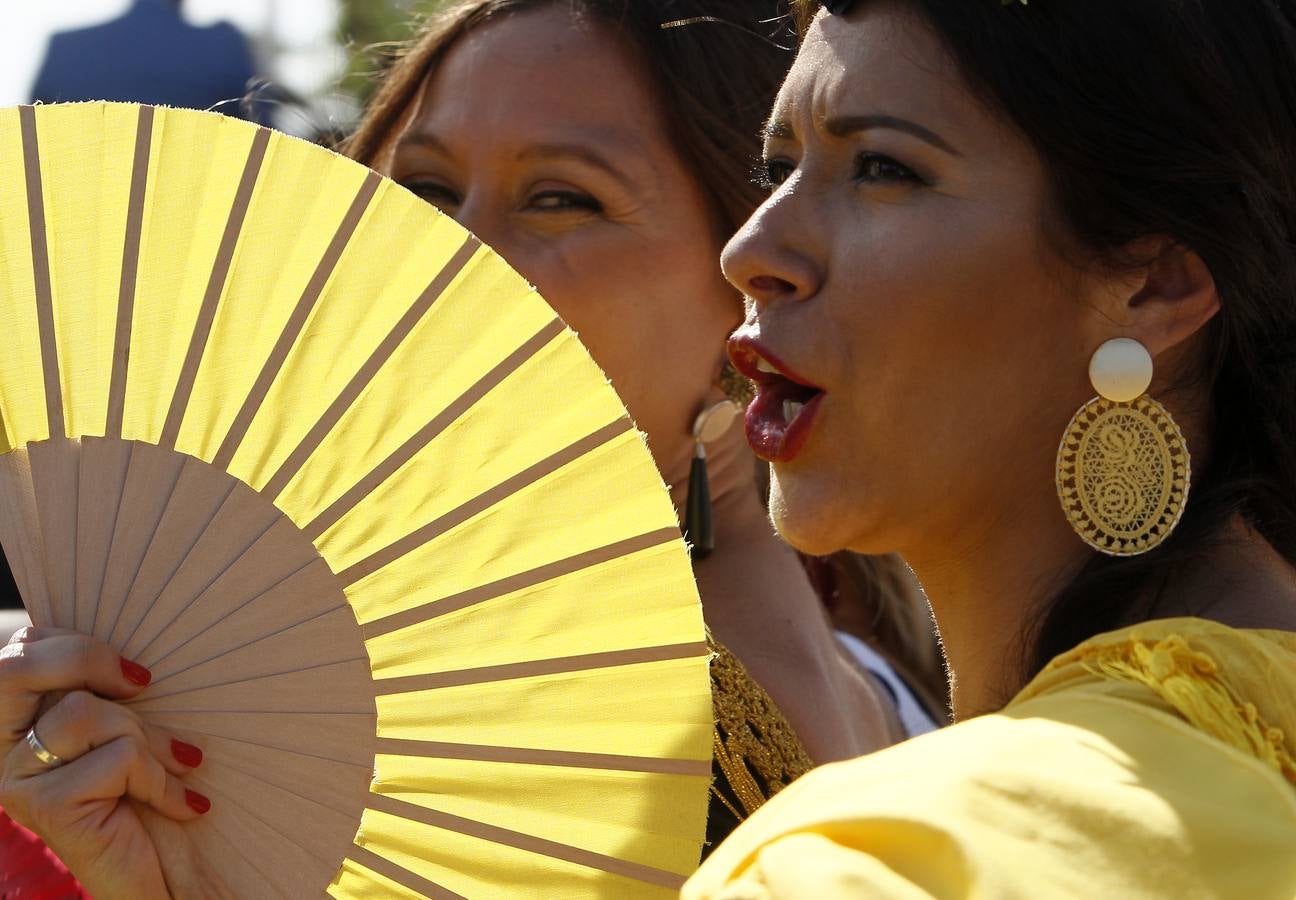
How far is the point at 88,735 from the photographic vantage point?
1.59 metres

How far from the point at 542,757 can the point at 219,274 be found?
0.55m

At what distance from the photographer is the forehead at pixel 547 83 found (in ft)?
8.07

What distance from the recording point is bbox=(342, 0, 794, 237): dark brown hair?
A: 250cm

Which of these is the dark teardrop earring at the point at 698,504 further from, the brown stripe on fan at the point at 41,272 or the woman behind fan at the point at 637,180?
the brown stripe on fan at the point at 41,272

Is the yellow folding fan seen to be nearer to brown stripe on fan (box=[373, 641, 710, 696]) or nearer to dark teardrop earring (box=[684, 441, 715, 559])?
brown stripe on fan (box=[373, 641, 710, 696])

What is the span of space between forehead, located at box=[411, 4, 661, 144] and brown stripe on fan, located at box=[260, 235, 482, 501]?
2.71 feet

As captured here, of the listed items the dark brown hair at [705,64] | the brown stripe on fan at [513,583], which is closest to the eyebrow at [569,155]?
the dark brown hair at [705,64]

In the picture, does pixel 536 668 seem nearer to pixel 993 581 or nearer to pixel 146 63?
pixel 993 581

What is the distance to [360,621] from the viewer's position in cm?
164

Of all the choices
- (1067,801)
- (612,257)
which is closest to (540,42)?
(612,257)

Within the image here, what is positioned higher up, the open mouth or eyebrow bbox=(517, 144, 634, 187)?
eyebrow bbox=(517, 144, 634, 187)

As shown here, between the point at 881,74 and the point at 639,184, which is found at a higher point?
the point at 639,184

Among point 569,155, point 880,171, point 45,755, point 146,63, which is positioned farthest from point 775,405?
point 146,63

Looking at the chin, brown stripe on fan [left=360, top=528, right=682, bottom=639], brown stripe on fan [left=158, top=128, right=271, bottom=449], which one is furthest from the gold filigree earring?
brown stripe on fan [left=158, top=128, right=271, bottom=449]
